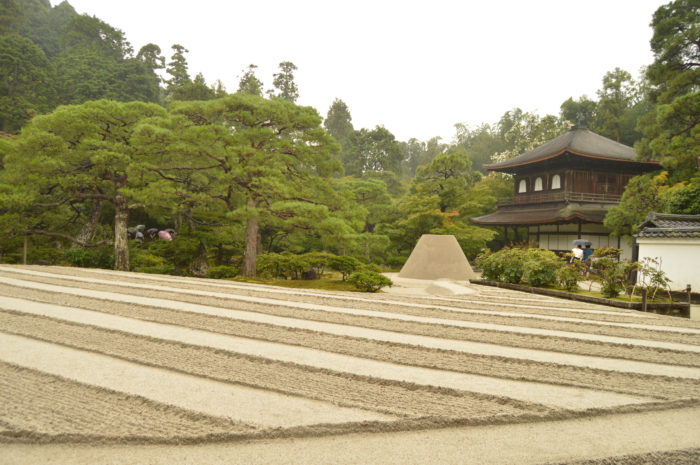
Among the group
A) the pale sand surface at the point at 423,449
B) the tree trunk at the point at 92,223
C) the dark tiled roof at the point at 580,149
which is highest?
the dark tiled roof at the point at 580,149

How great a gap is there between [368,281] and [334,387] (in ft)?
16.8

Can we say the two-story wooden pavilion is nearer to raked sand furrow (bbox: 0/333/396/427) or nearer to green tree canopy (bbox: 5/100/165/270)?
green tree canopy (bbox: 5/100/165/270)

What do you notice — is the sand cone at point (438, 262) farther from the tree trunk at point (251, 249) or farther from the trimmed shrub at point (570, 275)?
the tree trunk at point (251, 249)

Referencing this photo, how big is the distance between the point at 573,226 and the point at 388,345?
1788cm

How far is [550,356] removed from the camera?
3.88 m

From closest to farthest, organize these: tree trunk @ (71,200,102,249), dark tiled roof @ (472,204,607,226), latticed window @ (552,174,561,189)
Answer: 1. tree trunk @ (71,200,102,249)
2. dark tiled roof @ (472,204,607,226)
3. latticed window @ (552,174,561,189)

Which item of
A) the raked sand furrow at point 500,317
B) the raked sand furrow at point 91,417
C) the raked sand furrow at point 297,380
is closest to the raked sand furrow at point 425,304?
the raked sand furrow at point 500,317

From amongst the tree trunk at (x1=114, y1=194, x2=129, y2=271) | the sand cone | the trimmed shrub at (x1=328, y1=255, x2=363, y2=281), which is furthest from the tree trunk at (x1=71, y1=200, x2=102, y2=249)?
the sand cone

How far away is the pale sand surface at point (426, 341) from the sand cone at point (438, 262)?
23.7ft

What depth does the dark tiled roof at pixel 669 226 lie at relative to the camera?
9312 millimetres

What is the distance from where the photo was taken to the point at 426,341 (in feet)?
13.9

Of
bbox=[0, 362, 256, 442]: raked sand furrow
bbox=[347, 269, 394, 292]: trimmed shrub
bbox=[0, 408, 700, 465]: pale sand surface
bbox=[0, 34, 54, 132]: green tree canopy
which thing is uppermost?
bbox=[0, 34, 54, 132]: green tree canopy

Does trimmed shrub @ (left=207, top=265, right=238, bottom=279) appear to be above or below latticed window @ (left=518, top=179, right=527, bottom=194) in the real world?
below

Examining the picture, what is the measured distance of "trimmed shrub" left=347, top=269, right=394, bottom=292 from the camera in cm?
807
